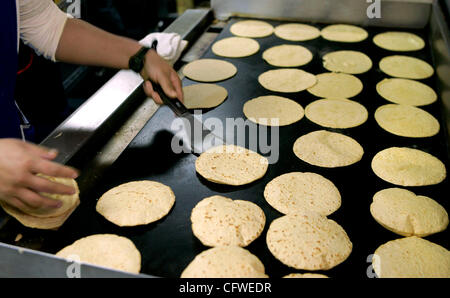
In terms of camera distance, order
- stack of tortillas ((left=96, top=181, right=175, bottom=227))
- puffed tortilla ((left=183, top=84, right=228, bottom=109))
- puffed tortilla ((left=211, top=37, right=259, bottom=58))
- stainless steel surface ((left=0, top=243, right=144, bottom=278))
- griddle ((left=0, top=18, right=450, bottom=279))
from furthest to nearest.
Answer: puffed tortilla ((left=211, top=37, right=259, bottom=58))
puffed tortilla ((left=183, top=84, right=228, bottom=109))
stack of tortillas ((left=96, top=181, right=175, bottom=227))
griddle ((left=0, top=18, right=450, bottom=279))
stainless steel surface ((left=0, top=243, right=144, bottom=278))

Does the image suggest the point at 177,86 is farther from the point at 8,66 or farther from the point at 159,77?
the point at 8,66

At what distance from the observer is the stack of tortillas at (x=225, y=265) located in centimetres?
126

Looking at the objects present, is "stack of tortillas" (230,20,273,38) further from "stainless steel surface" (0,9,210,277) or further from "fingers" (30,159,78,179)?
"fingers" (30,159,78,179)

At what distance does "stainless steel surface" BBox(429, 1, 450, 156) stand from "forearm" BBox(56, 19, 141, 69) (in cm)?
181

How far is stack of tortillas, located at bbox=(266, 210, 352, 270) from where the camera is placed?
4.42 feet

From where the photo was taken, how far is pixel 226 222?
147 centimetres

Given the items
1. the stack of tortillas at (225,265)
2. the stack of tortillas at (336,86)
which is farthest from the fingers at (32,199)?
the stack of tortillas at (336,86)

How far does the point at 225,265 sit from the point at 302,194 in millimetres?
543

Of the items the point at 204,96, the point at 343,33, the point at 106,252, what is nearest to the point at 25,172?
the point at 106,252

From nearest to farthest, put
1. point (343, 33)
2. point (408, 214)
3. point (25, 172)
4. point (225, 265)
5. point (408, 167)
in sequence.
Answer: point (25, 172) → point (225, 265) → point (408, 214) → point (408, 167) → point (343, 33)

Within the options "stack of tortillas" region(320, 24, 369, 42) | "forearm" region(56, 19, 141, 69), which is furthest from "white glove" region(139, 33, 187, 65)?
"stack of tortillas" region(320, 24, 369, 42)

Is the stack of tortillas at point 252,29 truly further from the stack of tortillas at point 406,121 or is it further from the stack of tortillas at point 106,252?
the stack of tortillas at point 106,252
